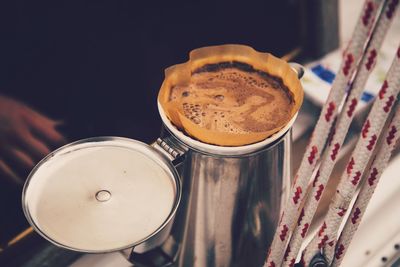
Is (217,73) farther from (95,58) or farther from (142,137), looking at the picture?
(142,137)

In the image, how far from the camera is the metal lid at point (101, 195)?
0.79 m

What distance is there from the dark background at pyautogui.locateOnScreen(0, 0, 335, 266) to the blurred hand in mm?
20

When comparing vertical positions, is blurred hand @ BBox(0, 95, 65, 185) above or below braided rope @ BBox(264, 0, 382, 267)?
below

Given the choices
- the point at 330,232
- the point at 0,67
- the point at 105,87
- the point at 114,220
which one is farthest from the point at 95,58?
the point at 330,232

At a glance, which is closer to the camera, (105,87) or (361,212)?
(361,212)

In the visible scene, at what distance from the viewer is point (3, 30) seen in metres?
0.89

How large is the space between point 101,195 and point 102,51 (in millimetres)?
376

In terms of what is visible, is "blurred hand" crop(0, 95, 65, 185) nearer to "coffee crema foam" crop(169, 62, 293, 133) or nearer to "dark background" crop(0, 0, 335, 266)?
"dark background" crop(0, 0, 335, 266)

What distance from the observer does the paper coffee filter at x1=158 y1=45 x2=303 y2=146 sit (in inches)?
31.4

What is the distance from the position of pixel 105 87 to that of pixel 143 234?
1.47 ft

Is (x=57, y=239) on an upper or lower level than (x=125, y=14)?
lower

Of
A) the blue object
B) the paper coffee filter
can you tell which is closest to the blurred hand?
the paper coffee filter

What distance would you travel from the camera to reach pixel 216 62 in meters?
0.99

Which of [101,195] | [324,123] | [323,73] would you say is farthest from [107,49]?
[323,73]
